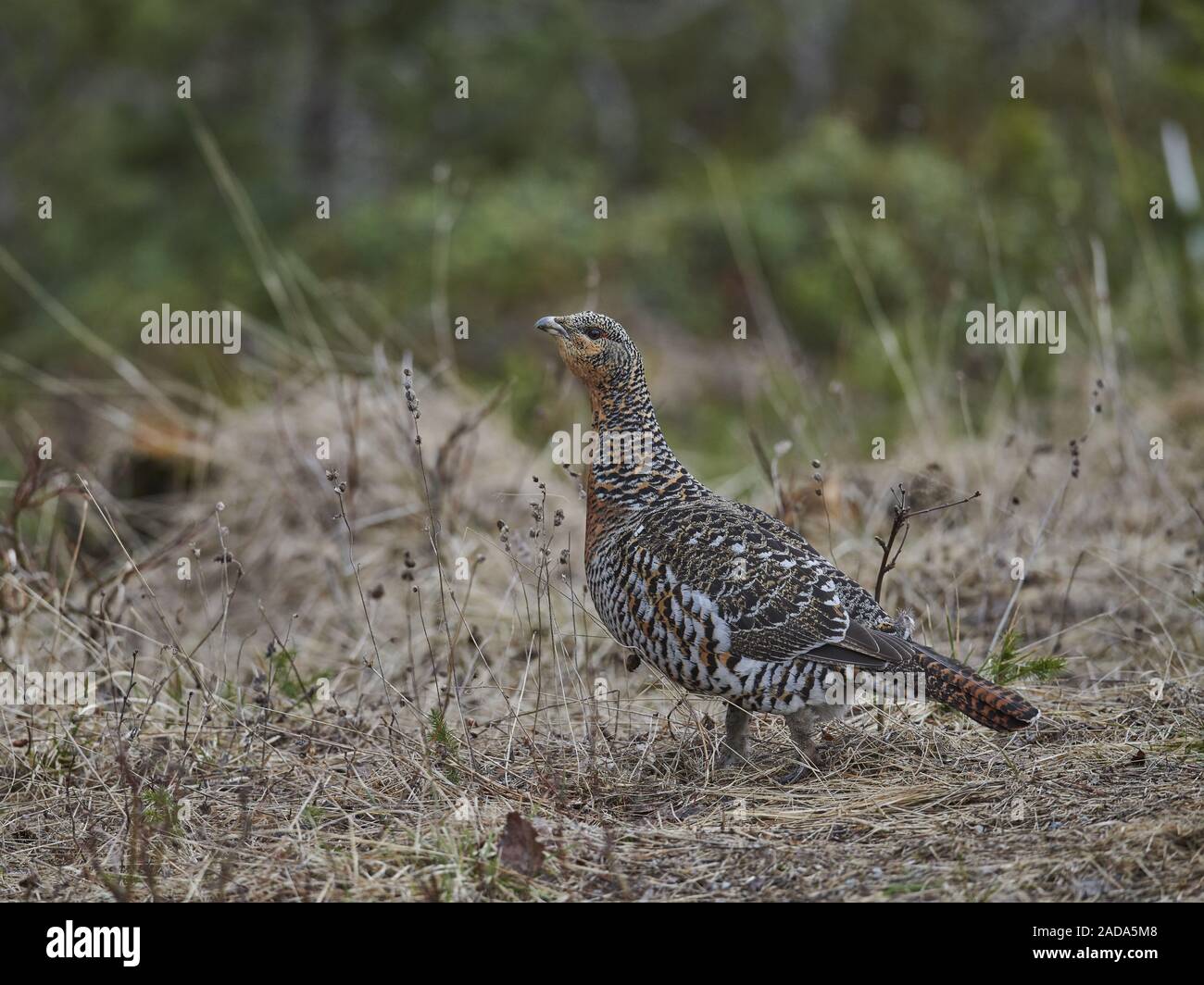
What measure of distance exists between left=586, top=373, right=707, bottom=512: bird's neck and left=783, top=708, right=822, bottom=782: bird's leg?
79 centimetres

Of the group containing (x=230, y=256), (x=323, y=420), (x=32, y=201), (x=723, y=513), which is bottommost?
(x=723, y=513)

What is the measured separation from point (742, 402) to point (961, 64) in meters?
7.01

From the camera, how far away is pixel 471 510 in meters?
6.46

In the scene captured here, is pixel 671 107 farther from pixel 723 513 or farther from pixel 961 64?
pixel 723 513

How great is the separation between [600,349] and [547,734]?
1.31 meters

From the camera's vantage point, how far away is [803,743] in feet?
13.0

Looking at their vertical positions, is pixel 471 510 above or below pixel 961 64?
below

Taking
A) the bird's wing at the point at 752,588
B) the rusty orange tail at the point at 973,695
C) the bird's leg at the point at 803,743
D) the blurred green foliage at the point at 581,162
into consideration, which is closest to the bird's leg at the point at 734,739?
the bird's leg at the point at 803,743

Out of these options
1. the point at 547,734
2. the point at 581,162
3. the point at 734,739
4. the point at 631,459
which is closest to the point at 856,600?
the point at 734,739

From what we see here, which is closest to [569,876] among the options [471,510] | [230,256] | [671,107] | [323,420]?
[471,510]

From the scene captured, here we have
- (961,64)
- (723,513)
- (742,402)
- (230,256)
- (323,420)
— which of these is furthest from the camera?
(961,64)

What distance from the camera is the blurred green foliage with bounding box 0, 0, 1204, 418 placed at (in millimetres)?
10570

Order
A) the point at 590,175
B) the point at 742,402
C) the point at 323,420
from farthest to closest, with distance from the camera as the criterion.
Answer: the point at 590,175
the point at 742,402
the point at 323,420

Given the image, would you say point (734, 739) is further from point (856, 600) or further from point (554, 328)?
point (554, 328)
